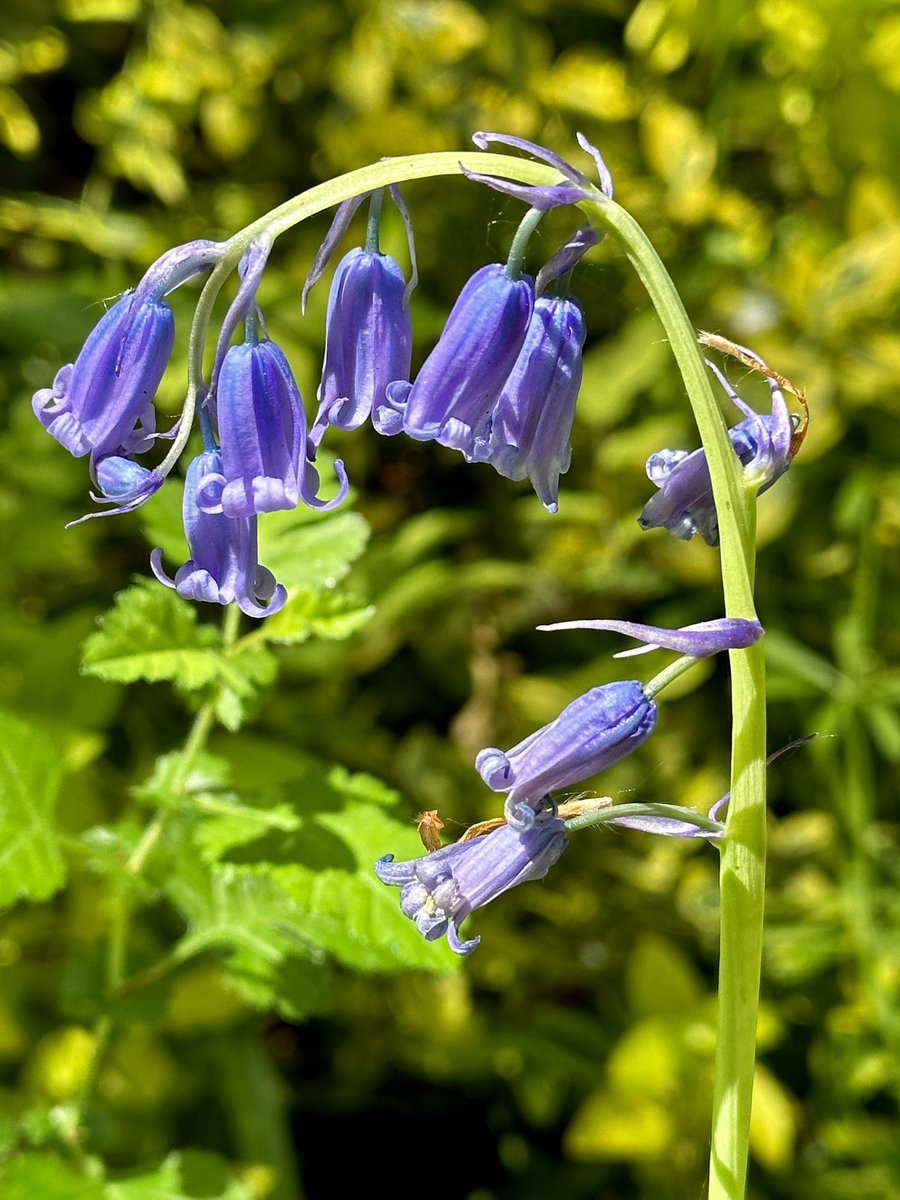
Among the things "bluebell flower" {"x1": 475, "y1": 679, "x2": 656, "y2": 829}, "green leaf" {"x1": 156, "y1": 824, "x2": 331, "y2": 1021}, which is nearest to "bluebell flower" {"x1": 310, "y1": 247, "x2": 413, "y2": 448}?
"bluebell flower" {"x1": 475, "y1": 679, "x2": 656, "y2": 829}

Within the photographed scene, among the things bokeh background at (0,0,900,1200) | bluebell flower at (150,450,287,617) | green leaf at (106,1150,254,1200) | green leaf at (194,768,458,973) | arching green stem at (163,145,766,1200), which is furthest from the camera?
bokeh background at (0,0,900,1200)

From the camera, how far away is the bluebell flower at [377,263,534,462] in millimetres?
1065


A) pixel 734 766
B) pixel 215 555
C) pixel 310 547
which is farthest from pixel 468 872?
pixel 310 547

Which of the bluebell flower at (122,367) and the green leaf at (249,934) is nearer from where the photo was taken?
the bluebell flower at (122,367)

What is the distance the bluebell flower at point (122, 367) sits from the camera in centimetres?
108

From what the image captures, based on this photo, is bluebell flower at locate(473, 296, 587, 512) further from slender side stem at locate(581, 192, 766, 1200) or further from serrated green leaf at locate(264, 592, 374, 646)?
serrated green leaf at locate(264, 592, 374, 646)

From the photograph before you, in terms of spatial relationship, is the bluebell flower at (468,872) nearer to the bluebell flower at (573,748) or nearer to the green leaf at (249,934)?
the bluebell flower at (573,748)

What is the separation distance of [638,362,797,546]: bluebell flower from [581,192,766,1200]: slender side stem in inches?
1.6

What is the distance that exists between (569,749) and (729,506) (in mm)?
226

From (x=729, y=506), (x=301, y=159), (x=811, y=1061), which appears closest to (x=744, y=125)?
(x=301, y=159)

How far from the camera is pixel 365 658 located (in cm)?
258

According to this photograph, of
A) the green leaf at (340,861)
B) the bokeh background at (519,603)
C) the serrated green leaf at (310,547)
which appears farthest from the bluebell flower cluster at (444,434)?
the bokeh background at (519,603)

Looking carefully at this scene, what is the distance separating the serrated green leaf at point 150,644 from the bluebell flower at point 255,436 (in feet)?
1.28

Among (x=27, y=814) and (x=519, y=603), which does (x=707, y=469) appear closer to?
(x=27, y=814)
